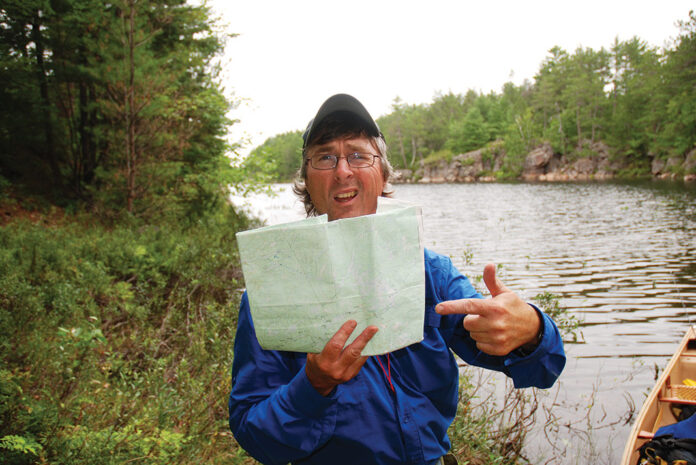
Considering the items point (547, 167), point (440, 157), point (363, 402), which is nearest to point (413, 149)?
point (440, 157)

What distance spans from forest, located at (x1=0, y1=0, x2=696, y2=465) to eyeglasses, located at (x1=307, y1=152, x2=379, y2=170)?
74cm

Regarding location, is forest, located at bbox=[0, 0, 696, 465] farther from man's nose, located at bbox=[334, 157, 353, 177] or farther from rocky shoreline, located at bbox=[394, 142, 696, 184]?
rocky shoreline, located at bbox=[394, 142, 696, 184]

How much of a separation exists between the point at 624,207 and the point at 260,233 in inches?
1160

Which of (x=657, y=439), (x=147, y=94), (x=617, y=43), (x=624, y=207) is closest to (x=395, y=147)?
(x=617, y=43)

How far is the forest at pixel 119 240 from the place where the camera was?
3396 millimetres

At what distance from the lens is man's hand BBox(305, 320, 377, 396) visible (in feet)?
4.11

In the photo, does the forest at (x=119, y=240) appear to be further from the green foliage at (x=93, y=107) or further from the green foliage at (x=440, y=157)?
the green foliage at (x=440, y=157)

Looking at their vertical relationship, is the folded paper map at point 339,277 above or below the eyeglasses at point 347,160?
below

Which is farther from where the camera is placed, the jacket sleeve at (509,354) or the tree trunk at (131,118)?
the tree trunk at (131,118)

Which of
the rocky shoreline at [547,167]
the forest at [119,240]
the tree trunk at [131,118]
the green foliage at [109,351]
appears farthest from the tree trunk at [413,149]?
the green foliage at [109,351]

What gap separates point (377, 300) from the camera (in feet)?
4.10

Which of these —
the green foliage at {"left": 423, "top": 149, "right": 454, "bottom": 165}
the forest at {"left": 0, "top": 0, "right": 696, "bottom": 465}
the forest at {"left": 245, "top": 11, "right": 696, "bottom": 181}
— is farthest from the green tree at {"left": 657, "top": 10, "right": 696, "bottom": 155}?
the forest at {"left": 0, "top": 0, "right": 696, "bottom": 465}

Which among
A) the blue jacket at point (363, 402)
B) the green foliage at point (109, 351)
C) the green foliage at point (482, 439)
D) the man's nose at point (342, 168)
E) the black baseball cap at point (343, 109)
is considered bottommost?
the green foliage at point (482, 439)

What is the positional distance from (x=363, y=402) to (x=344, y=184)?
2.82 ft
